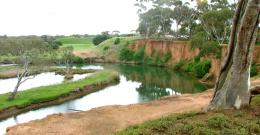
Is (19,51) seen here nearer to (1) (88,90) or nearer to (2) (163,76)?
(1) (88,90)

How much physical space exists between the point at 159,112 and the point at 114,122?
11.2 ft

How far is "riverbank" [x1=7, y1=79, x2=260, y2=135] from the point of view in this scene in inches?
753

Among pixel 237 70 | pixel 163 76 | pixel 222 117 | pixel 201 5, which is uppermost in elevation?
pixel 201 5

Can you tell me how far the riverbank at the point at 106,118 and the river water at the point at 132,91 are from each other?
7.47 meters

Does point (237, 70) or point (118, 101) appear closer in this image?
point (237, 70)

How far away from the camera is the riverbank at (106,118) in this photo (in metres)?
19.1

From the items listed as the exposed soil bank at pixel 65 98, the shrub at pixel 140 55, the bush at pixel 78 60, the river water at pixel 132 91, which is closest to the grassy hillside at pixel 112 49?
the bush at pixel 78 60

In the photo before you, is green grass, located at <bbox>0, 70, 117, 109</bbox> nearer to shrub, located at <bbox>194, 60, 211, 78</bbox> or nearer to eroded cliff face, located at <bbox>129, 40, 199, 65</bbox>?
shrub, located at <bbox>194, 60, 211, 78</bbox>

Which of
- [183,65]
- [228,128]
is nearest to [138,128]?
[228,128]

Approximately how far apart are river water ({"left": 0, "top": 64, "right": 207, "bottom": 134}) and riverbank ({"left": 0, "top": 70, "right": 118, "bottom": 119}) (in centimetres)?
95

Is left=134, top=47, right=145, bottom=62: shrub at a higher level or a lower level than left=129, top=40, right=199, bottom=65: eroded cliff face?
lower

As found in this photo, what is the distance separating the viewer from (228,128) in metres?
12.7

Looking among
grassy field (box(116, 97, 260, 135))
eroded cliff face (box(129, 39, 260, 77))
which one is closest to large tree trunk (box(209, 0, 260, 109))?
grassy field (box(116, 97, 260, 135))

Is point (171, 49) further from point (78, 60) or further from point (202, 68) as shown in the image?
point (78, 60)
